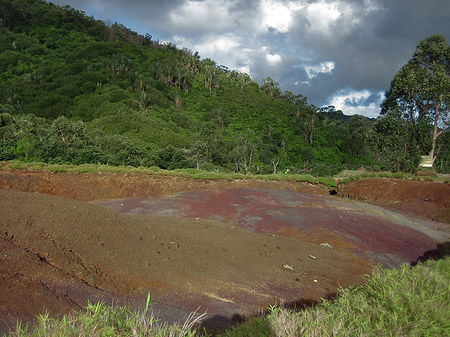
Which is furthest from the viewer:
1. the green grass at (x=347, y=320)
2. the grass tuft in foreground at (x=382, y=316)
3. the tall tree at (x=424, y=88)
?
the tall tree at (x=424, y=88)

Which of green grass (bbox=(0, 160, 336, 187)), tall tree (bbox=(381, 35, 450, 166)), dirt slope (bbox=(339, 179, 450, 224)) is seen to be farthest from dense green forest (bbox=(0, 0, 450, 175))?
green grass (bbox=(0, 160, 336, 187))

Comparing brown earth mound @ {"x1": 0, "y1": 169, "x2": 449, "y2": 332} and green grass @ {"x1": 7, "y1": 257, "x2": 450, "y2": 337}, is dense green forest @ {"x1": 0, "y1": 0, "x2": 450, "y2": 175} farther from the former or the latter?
green grass @ {"x1": 7, "y1": 257, "x2": 450, "y2": 337}

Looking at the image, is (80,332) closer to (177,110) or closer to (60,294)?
(60,294)

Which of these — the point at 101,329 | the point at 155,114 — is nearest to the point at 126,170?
the point at 101,329

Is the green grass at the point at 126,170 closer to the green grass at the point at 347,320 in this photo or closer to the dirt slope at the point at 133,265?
the dirt slope at the point at 133,265

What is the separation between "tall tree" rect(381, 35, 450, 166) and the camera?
25016 millimetres

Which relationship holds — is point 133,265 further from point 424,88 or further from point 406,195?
point 424,88

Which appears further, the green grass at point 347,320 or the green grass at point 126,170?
the green grass at point 126,170

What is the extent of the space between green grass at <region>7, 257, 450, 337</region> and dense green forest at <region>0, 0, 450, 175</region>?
2560cm

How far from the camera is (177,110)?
6819cm

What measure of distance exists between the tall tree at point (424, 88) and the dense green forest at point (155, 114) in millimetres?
170

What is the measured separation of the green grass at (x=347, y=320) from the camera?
7.13 ft

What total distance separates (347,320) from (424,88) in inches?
1105

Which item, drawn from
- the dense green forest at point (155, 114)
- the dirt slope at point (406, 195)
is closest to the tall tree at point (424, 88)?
the dense green forest at point (155, 114)
